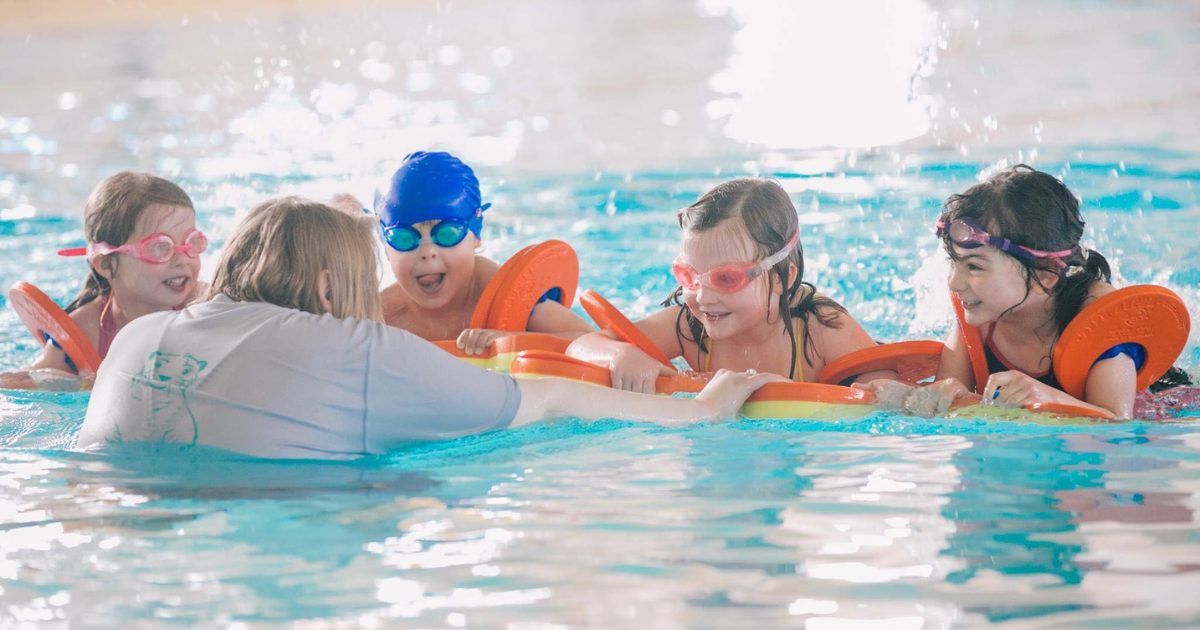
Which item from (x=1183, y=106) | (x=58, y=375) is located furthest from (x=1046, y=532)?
(x=1183, y=106)

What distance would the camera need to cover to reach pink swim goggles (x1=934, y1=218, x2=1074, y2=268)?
4.36 metres

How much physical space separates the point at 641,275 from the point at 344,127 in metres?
5.70

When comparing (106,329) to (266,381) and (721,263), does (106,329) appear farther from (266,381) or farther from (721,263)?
(721,263)

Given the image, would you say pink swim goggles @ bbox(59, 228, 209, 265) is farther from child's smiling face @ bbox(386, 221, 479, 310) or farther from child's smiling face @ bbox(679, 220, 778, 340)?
child's smiling face @ bbox(679, 220, 778, 340)

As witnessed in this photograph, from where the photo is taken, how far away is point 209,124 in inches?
535

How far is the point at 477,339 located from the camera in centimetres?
511

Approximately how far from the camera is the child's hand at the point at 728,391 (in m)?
4.20

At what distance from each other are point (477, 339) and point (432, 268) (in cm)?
47

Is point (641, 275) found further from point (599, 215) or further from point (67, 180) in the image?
point (67, 180)

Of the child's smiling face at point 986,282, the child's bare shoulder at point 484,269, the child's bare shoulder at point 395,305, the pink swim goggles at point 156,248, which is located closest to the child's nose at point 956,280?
the child's smiling face at point 986,282

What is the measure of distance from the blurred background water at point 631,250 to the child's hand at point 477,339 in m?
1.09

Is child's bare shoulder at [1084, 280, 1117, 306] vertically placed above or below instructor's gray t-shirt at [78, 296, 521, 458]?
above

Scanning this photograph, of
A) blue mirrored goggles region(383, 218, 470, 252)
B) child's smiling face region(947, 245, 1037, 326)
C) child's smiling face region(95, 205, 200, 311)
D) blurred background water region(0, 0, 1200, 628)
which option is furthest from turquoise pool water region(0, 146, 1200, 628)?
blue mirrored goggles region(383, 218, 470, 252)

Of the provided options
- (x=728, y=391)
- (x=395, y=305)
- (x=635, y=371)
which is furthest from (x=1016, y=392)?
(x=395, y=305)
